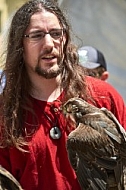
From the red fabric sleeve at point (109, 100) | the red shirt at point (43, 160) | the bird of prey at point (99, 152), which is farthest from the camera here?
the red fabric sleeve at point (109, 100)

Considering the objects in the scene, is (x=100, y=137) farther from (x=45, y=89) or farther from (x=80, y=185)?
(x=45, y=89)

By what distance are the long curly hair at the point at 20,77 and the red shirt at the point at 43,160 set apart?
3.2 inches

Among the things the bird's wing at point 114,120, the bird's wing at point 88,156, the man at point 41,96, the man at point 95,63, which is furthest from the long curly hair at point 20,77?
the man at point 95,63

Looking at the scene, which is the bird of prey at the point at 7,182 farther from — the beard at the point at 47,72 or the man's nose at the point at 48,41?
the man's nose at the point at 48,41

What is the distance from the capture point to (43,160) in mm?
3955

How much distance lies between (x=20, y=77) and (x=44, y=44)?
0.32m

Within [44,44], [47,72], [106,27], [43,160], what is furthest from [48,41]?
[106,27]

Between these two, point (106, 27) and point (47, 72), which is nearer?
point (47, 72)

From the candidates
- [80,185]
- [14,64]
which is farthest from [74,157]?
[14,64]

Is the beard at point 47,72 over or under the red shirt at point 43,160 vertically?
over

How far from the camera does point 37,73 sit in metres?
4.05

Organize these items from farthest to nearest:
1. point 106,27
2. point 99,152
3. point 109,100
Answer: point 106,27 → point 109,100 → point 99,152

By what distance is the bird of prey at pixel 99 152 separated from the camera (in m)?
3.71

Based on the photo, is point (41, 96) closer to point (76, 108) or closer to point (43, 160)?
point (76, 108)
